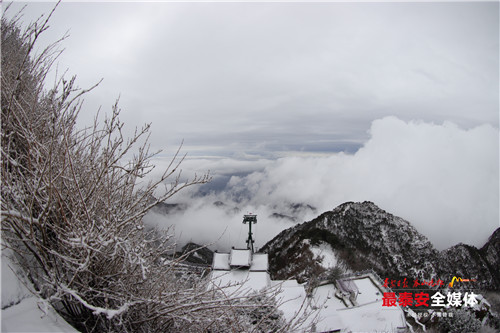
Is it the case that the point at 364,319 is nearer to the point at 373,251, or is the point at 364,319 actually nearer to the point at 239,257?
the point at 239,257

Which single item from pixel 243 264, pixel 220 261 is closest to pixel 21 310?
pixel 243 264

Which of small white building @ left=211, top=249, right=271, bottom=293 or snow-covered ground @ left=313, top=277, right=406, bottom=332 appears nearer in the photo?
snow-covered ground @ left=313, top=277, right=406, bottom=332

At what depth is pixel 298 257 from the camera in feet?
148

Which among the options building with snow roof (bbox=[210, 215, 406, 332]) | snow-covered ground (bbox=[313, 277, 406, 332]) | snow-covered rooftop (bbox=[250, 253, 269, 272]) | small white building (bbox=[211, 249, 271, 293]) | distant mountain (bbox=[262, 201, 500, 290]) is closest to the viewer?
snow-covered ground (bbox=[313, 277, 406, 332])

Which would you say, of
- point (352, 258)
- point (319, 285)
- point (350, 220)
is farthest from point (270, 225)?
point (319, 285)

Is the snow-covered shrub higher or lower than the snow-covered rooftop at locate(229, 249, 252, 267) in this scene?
higher

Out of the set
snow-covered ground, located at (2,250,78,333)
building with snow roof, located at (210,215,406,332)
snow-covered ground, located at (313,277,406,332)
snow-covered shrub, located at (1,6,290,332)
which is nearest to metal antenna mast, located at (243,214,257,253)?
building with snow roof, located at (210,215,406,332)

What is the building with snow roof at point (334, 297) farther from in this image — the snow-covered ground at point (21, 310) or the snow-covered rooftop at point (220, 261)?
the snow-covered ground at point (21, 310)

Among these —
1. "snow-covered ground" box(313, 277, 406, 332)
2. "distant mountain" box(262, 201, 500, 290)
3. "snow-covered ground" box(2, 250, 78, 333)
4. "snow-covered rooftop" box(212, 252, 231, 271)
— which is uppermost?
"snow-covered ground" box(2, 250, 78, 333)

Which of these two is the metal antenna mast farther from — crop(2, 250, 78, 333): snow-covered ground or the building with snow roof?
crop(2, 250, 78, 333): snow-covered ground

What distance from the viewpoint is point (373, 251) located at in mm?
57219

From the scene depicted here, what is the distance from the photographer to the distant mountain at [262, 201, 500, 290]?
1834 inches

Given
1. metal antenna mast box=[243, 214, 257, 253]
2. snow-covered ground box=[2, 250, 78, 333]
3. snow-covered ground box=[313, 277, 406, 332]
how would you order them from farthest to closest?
metal antenna mast box=[243, 214, 257, 253], snow-covered ground box=[313, 277, 406, 332], snow-covered ground box=[2, 250, 78, 333]

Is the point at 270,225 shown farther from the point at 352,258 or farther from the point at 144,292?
the point at 144,292
